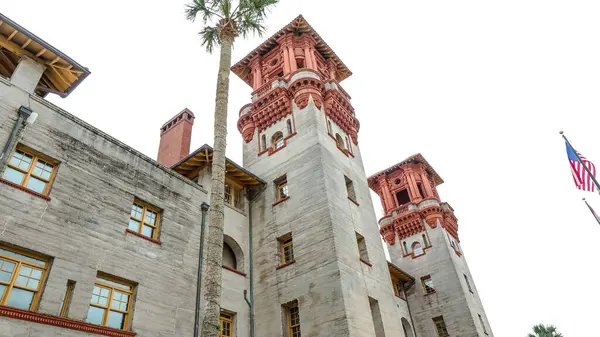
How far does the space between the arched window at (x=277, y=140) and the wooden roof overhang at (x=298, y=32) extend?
34.5 ft

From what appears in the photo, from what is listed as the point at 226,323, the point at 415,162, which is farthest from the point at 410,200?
the point at 226,323

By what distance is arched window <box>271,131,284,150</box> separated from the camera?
91.2ft

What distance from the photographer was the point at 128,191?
56.8 feet

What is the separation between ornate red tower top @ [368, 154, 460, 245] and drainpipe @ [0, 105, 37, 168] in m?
34.7

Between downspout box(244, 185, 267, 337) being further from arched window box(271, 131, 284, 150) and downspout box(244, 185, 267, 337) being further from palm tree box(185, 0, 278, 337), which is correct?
palm tree box(185, 0, 278, 337)

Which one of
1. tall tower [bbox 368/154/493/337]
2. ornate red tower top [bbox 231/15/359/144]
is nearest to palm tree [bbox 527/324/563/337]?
tall tower [bbox 368/154/493/337]

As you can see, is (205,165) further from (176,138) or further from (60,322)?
(60,322)

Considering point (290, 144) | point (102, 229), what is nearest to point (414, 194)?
point (290, 144)

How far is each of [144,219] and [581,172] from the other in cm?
2031

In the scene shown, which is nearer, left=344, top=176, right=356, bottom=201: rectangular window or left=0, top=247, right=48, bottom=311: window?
left=0, top=247, right=48, bottom=311: window

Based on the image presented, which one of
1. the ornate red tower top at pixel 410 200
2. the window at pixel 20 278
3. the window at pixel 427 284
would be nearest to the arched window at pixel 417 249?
the ornate red tower top at pixel 410 200

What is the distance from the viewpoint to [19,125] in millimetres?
14398

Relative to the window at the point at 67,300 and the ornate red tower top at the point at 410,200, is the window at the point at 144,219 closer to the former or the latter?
the window at the point at 67,300

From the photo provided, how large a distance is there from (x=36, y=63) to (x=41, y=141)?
417 centimetres
